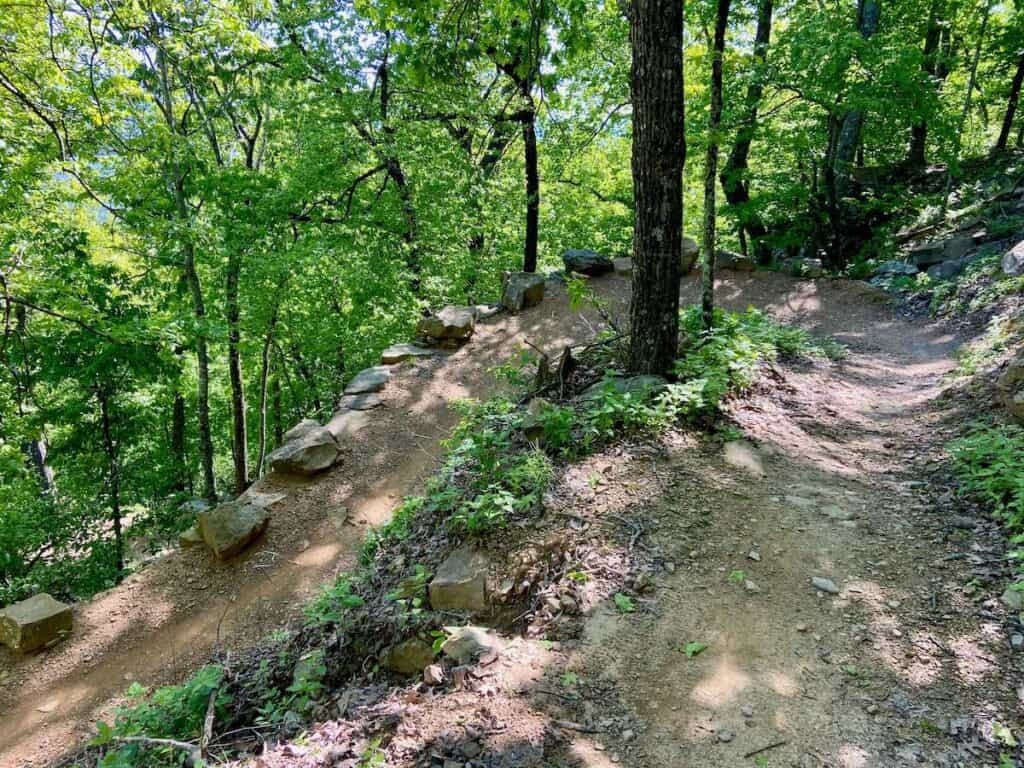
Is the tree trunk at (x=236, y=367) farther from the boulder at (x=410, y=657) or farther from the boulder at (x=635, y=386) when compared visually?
the boulder at (x=410, y=657)

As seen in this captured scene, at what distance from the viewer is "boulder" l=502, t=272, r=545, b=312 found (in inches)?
487

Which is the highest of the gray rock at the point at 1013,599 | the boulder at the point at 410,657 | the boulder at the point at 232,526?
the gray rock at the point at 1013,599

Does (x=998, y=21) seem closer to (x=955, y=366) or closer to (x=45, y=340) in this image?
(x=955, y=366)

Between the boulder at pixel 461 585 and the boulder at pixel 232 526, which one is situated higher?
the boulder at pixel 461 585

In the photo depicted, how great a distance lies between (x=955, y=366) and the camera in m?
6.88

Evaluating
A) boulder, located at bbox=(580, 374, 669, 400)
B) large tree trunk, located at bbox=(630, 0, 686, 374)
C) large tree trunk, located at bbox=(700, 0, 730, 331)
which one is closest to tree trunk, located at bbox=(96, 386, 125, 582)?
boulder, located at bbox=(580, 374, 669, 400)

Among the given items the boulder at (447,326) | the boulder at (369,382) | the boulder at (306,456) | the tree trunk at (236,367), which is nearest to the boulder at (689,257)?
the boulder at (447,326)

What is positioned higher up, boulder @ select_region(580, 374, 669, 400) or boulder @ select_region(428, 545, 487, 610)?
boulder @ select_region(580, 374, 669, 400)

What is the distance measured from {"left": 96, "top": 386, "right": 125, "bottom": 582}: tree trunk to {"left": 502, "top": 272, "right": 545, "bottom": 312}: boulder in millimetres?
7857

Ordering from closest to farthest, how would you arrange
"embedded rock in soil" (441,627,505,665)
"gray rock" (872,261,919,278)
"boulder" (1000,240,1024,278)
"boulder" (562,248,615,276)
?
"embedded rock in soil" (441,627,505,665) → "boulder" (1000,240,1024,278) → "gray rock" (872,261,919,278) → "boulder" (562,248,615,276)

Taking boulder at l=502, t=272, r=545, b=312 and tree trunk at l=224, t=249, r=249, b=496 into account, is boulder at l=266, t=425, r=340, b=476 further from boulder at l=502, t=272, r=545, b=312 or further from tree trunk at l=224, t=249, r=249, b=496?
boulder at l=502, t=272, r=545, b=312

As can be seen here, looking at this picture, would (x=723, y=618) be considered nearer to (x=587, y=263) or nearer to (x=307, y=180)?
(x=307, y=180)

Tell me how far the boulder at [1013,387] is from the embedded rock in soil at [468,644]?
14.7ft

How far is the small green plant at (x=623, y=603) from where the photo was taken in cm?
326
